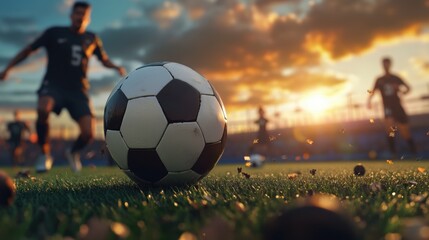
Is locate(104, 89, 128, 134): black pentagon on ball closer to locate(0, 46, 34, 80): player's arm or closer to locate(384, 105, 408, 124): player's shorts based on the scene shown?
locate(0, 46, 34, 80): player's arm

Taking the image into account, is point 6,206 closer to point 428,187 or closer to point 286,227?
point 286,227

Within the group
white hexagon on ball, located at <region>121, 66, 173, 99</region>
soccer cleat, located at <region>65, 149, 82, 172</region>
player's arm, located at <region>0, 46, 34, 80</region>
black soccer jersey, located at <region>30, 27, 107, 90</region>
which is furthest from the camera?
soccer cleat, located at <region>65, 149, 82, 172</region>

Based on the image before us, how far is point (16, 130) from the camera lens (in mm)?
17906

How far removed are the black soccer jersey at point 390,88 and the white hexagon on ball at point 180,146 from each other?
29.9 ft

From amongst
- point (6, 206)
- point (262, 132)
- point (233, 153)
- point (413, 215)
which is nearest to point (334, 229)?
point (413, 215)

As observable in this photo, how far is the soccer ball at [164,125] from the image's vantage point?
3250mm

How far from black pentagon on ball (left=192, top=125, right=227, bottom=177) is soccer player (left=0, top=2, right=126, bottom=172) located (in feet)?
14.1

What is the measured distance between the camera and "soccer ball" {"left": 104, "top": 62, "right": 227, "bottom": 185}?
10.7ft

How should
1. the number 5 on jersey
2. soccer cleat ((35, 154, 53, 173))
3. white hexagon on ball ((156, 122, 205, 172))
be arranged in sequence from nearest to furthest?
white hexagon on ball ((156, 122, 205, 172)), the number 5 on jersey, soccer cleat ((35, 154, 53, 173))

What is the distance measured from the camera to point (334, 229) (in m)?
1.23

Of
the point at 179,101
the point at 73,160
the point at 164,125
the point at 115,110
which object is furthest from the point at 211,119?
the point at 73,160

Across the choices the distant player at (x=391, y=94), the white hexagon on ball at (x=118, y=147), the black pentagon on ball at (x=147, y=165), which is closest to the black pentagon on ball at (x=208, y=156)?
the black pentagon on ball at (x=147, y=165)

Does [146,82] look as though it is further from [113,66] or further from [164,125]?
[113,66]

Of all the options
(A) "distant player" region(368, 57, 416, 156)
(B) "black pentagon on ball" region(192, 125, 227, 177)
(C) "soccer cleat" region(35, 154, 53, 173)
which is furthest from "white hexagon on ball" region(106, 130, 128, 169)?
(A) "distant player" region(368, 57, 416, 156)
